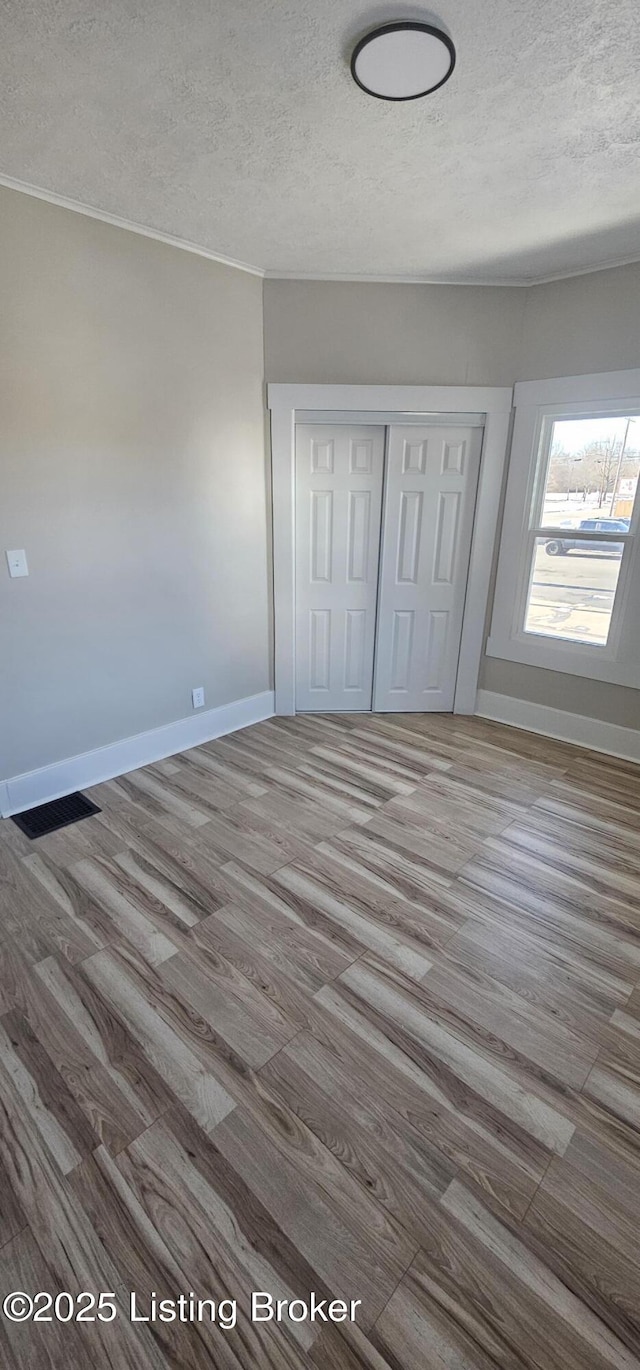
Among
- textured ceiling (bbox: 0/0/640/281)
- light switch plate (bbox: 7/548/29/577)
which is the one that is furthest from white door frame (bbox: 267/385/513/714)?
light switch plate (bbox: 7/548/29/577)

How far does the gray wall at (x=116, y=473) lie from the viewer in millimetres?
2475

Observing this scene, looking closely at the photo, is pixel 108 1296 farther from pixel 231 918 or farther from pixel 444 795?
pixel 444 795

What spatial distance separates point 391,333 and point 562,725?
2.73 metres

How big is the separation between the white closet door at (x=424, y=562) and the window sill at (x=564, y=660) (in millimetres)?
346

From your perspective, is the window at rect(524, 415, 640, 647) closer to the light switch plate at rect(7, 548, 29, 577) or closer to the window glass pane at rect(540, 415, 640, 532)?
the window glass pane at rect(540, 415, 640, 532)

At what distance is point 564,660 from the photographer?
11.9ft

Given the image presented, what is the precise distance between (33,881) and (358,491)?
294 cm

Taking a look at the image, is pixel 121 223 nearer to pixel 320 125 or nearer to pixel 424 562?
pixel 320 125

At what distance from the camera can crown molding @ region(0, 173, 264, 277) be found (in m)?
2.29

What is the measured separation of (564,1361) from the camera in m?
1.06

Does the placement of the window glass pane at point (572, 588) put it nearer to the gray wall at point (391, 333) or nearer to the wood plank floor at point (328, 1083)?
the gray wall at point (391, 333)

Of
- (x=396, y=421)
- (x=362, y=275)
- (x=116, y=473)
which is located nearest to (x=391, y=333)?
(x=362, y=275)

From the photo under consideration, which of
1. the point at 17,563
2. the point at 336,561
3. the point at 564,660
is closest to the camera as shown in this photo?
the point at 17,563

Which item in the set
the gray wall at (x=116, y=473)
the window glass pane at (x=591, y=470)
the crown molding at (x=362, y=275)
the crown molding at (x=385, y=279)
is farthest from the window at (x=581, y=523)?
the gray wall at (x=116, y=473)
